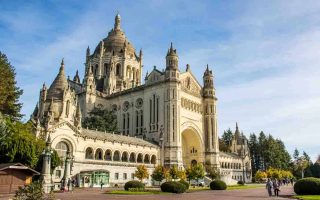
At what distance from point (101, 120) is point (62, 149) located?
23.9 metres

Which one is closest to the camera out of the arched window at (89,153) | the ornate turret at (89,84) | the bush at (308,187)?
the bush at (308,187)

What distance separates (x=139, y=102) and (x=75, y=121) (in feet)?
86.2

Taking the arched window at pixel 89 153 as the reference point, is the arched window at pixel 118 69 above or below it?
above

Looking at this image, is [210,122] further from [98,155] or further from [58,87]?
[58,87]

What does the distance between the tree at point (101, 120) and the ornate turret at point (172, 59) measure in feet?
57.6

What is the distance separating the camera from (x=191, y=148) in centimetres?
8312

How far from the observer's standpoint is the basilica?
5238 centimetres

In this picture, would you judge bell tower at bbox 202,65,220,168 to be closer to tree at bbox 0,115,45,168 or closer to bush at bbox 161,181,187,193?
bush at bbox 161,181,187,193

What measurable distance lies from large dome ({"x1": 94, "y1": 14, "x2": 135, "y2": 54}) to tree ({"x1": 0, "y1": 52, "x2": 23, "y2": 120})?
156 feet

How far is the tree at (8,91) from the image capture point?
152 feet

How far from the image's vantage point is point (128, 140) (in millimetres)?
64062

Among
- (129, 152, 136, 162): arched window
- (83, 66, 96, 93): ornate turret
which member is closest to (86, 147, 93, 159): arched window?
(129, 152, 136, 162): arched window

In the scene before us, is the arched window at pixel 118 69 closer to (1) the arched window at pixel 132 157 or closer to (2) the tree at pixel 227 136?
(1) the arched window at pixel 132 157

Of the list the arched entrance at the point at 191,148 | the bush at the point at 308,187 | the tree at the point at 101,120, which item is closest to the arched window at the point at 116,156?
the tree at the point at 101,120
